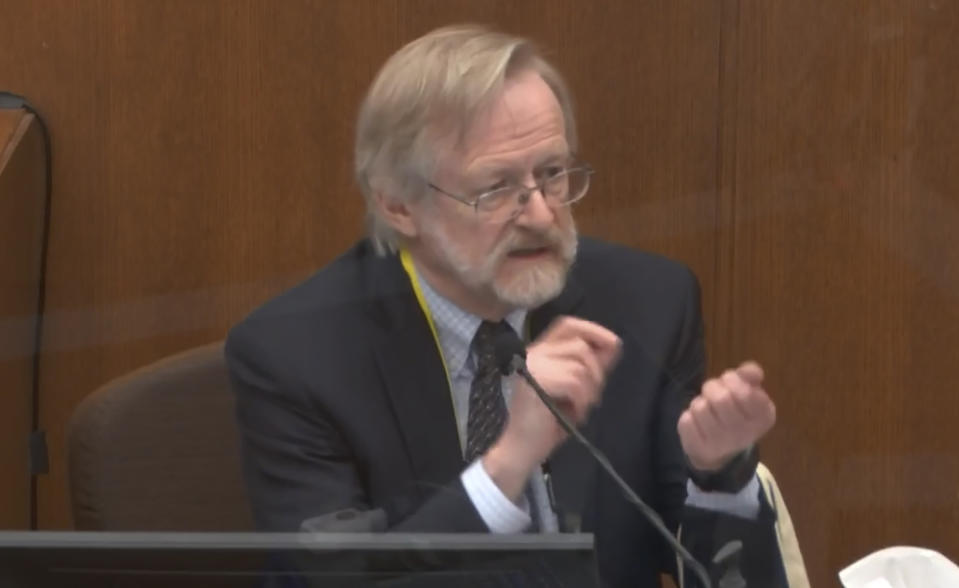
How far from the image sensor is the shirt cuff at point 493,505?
135 cm

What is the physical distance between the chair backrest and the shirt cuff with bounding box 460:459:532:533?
1.35 feet

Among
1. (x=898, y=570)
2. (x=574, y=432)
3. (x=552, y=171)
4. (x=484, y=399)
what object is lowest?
(x=898, y=570)

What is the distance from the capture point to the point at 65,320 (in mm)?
2328

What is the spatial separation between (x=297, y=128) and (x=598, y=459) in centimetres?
121

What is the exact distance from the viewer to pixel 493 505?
4.49ft

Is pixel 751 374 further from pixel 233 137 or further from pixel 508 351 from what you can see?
pixel 233 137

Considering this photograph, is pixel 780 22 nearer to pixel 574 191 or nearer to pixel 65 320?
pixel 574 191

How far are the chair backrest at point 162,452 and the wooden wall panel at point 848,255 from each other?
92 centimetres

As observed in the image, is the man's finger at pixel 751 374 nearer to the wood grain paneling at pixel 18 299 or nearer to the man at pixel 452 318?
the man at pixel 452 318

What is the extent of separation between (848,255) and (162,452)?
1155mm

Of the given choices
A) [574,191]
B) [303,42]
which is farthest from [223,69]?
[574,191]

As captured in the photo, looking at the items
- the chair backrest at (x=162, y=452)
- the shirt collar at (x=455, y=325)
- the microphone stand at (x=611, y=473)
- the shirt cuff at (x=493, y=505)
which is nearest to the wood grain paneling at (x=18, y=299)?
the chair backrest at (x=162, y=452)

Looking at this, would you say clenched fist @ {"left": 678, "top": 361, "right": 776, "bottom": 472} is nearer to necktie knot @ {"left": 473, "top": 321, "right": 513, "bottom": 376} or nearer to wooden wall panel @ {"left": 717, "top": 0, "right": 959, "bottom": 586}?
necktie knot @ {"left": 473, "top": 321, "right": 513, "bottom": 376}

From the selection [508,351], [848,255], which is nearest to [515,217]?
[508,351]
